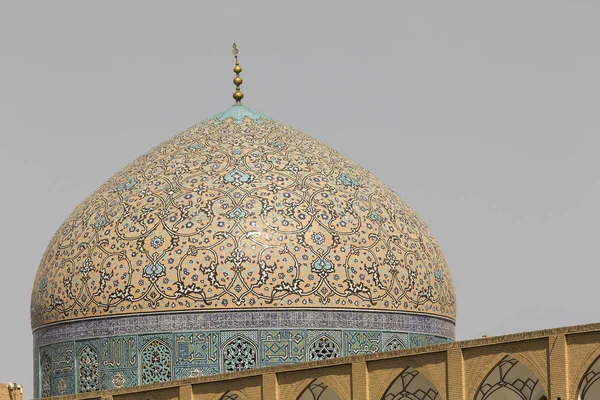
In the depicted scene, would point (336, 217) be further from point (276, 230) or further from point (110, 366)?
point (110, 366)

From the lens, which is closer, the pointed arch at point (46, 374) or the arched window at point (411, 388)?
the arched window at point (411, 388)


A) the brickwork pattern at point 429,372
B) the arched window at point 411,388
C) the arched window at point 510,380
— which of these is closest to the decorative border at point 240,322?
the brickwork pattern at point 429,372

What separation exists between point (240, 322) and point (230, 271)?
444mm

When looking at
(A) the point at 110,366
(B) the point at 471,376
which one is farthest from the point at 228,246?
(B) the point at 471,376

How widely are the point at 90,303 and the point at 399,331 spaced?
2723 millimetres

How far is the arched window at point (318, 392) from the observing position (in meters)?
14.6

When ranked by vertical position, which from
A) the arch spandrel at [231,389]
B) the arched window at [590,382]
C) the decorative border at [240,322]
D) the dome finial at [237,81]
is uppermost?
the dome finial at [237,81]

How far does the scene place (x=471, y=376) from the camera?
1360 centimetres

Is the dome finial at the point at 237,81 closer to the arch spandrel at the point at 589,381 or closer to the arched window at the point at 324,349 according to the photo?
the arched window at the point at 324,349

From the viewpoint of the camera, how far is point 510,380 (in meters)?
13.6

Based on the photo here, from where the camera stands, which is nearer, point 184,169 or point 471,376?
point 471,376

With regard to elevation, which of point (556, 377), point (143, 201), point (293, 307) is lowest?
point (556, 377)

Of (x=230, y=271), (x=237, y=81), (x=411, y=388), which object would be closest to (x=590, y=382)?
(x=411, y=388)

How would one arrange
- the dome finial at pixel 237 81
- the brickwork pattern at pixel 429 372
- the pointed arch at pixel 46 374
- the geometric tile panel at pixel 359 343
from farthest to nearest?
the dome finial at pixel 237 81 < the pointed arch at pixel 46 374 < the geometric tile panel at pixel 359 343 < the brickwork pattern at pixel 429 372
